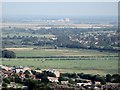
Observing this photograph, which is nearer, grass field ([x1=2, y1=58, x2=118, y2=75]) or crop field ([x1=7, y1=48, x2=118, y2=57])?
grass field ([x1=2, y1=58, x2=118, y2=75])

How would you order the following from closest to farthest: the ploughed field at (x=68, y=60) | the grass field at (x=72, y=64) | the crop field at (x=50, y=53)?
the grass field at (x=72, y=64)
the ploughed field at (x=68, y=60)
the crop field at (x=50, y=53)

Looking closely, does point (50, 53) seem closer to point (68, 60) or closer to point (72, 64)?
point (68, 60)

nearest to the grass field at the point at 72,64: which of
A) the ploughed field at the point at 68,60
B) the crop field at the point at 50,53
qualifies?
the ploughed field at the point at 68,60

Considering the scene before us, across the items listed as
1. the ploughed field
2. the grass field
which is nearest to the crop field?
the ploughed field

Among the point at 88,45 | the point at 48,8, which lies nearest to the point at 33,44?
the point at 88,45

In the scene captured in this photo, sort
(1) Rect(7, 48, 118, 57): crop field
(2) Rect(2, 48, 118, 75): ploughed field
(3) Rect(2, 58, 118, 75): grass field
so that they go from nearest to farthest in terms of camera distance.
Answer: (3) Rect(2, 58, 118, 75): grass field, (2) Rect(2, 48, 118, 75): ploughed field, (1) Rect(7, 48, 118, 57): crop field

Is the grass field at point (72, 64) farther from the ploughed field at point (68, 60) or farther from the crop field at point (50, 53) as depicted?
the crop field at point (50, 53)

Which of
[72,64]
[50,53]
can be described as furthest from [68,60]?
[50,53]

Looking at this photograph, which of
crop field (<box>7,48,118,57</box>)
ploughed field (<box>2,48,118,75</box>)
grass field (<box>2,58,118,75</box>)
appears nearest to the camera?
grass field (<box>2,58,118,75</box>)

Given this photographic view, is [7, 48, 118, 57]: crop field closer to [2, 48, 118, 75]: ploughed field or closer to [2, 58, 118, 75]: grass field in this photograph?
[2, 48, 118, 75]: ploughed field
